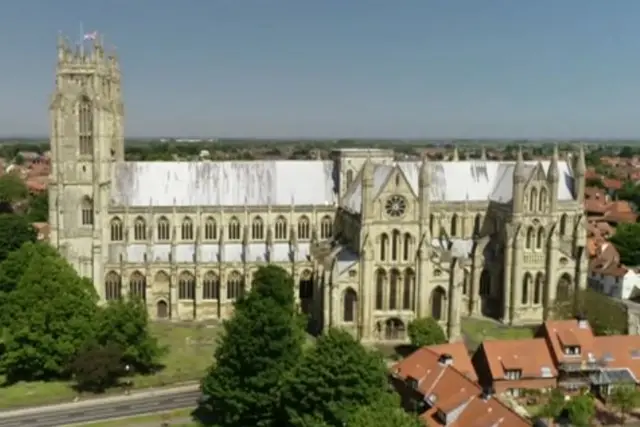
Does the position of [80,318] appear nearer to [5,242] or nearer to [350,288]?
[350,288]

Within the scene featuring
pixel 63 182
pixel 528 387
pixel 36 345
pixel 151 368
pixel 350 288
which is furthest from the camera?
pixel 63 182

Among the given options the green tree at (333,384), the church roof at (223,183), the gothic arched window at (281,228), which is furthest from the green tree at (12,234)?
the green tree at (333,384)

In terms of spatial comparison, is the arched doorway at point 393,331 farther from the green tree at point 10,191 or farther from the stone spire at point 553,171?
the green tree at point 10,191

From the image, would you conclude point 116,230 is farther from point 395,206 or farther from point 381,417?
point 381,417

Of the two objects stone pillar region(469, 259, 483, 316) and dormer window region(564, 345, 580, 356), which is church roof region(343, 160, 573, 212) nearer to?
stone pillar region(469, 259, 483, 316)

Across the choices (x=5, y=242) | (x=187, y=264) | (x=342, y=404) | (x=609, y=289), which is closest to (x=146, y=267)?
(x=187, y=264)
